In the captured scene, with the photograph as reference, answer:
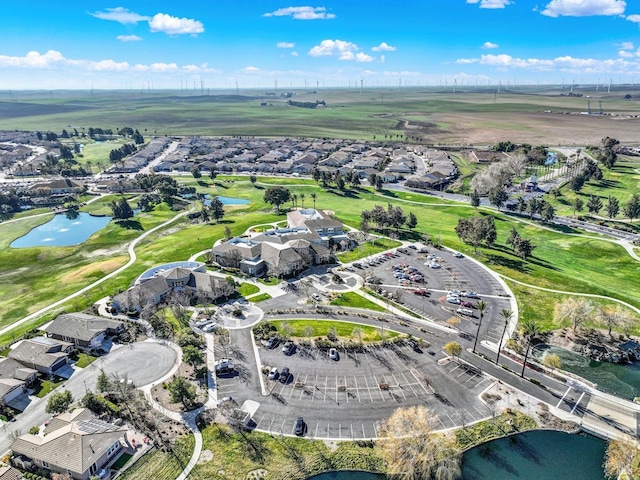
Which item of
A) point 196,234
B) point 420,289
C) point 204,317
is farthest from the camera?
point 196,234

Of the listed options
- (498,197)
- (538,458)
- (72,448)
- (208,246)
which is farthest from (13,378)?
(498,197)

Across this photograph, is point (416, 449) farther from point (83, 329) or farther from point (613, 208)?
point (613, 208)

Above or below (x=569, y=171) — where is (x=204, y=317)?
below

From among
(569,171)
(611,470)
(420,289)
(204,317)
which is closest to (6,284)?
(204,317)

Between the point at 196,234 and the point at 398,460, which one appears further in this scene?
the point at 196,234

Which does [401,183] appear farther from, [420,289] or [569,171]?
[420,289]
